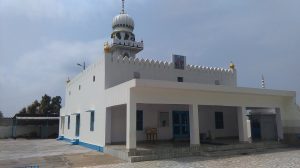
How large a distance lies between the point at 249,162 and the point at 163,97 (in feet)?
14.0

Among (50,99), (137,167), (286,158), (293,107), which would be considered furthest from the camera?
(50,99)

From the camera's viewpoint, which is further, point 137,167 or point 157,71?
point 157,71

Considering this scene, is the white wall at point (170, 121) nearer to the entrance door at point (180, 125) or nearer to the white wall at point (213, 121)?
the white wall at point (213, 121)

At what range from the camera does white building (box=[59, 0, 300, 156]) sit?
38.6 ft

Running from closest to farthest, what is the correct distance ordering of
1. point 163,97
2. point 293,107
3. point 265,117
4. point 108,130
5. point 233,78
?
point 163,97 < point 108,130 < point 293,107 < point 265,117 < point 233,78

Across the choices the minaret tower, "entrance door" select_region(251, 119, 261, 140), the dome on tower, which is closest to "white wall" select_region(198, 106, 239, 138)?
"entrance door" select_region(251, 119, 261, 140)

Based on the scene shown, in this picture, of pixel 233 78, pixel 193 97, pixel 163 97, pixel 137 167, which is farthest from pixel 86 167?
pixel 233 78

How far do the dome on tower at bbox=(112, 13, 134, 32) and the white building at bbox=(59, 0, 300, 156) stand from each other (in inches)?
313

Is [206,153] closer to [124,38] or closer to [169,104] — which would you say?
[169,104]

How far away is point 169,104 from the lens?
14.7 metres

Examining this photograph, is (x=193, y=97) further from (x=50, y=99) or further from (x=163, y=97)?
(x=50, y=99)

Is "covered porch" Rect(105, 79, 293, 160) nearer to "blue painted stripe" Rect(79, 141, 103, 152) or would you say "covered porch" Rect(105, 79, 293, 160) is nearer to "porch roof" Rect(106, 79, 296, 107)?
"porch roof" Rect(106, 79, 296, 107)

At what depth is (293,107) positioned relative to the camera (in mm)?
15375

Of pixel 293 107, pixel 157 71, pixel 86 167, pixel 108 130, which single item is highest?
pixel 157 71
